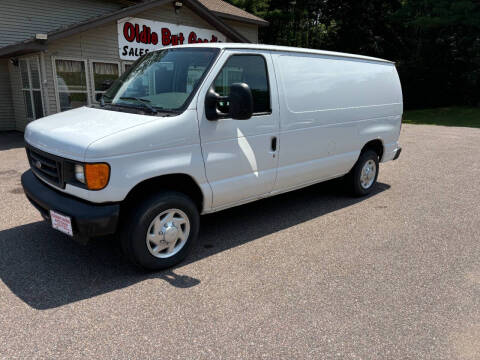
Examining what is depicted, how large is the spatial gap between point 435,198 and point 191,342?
504 centimetres

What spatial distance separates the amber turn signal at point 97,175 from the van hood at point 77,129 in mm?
119

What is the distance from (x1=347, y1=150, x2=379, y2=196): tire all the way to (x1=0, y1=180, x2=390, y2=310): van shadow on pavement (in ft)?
1.40

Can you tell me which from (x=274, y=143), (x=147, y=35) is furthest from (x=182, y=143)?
(x=147, y=35)

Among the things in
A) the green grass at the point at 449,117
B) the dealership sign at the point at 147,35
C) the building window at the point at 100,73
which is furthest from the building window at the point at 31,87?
the green grass at the point at 449,117

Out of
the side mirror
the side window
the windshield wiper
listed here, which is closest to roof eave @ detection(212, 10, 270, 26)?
the side window

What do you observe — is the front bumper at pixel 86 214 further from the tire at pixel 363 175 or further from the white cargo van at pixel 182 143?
the tire at pixel 363 175

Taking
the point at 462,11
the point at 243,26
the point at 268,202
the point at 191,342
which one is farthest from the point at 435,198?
the point at 462,11

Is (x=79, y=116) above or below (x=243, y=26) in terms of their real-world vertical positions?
below

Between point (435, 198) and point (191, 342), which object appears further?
point (435, 198)

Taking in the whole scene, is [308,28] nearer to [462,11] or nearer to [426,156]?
[462,11]

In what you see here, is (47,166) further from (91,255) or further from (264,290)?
(264,290)

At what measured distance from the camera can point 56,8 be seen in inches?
515

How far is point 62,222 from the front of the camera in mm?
3363

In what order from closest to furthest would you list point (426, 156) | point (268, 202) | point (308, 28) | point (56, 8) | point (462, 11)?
point (268, 202) → point (426, 156) → point (56, 8) → point (462, 11) → point (308, 28)
